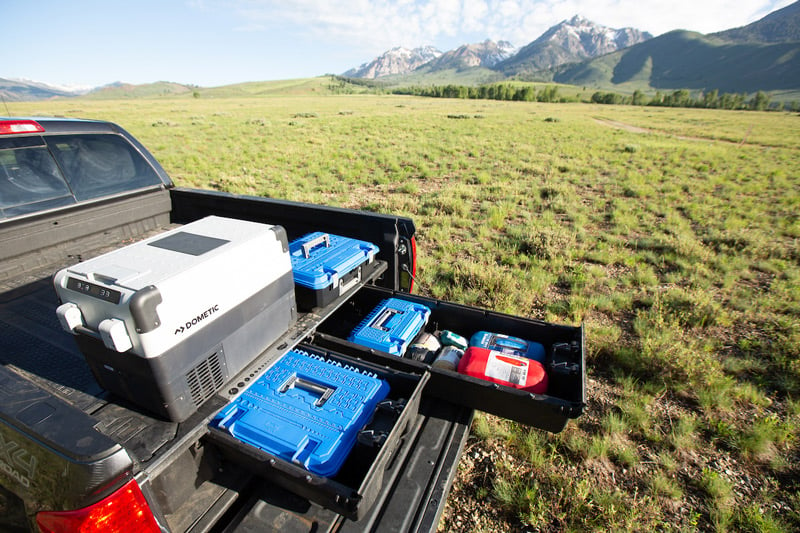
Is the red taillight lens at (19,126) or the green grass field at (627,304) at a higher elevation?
the red taillight lens at (19,126)

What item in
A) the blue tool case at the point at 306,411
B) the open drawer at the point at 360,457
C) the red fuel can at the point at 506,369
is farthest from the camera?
the red fuel can at the point at 506,369

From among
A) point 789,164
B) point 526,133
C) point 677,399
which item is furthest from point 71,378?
point 526,133

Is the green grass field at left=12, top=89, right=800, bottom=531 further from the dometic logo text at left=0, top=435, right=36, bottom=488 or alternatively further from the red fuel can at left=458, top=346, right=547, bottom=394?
the dometic logo text at left=0, top=435, right=36, bottom=488

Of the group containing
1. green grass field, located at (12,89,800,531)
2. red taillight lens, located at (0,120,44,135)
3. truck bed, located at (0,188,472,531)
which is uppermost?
red taillight lens, located at (0,120,44,135)

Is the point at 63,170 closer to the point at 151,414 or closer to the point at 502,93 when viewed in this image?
the point at 151,414

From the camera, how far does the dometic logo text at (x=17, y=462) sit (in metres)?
1.23

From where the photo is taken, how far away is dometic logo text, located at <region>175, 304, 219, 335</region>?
1565mm

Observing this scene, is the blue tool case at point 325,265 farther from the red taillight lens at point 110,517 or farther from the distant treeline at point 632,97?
the distant treeline at point 632,97

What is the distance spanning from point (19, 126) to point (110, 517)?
3.45 m

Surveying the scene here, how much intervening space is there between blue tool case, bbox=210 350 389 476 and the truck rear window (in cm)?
288

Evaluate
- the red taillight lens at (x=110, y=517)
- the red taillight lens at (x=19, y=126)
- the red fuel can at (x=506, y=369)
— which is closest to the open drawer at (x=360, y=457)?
the red taillight lens at (x=110, y=517)

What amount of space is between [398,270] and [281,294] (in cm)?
137

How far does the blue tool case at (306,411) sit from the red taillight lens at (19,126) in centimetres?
301

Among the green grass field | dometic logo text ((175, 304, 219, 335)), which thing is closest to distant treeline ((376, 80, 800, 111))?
the green grass field
